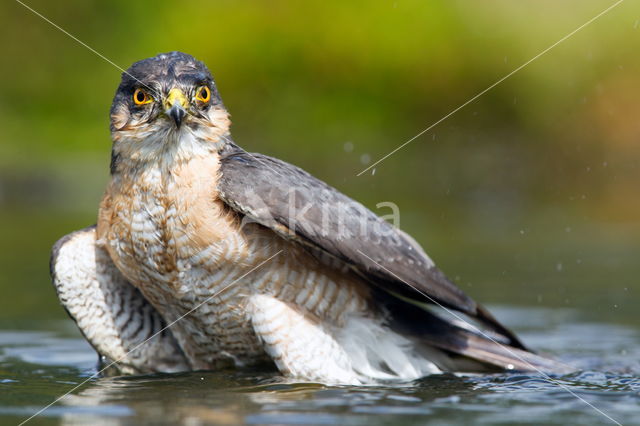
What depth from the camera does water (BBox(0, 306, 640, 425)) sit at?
15.6 ft

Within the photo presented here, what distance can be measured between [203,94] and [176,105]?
1.05 feet

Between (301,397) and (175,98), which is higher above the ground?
(175,98)

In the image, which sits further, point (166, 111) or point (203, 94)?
point (203, 94)

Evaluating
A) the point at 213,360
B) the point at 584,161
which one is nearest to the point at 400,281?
the point at 213,360

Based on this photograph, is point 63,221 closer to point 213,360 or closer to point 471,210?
point 471,210

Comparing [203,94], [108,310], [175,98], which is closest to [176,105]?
[175,98]

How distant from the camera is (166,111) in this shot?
5410 millimetres

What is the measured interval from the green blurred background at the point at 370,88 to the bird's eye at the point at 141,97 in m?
10.1

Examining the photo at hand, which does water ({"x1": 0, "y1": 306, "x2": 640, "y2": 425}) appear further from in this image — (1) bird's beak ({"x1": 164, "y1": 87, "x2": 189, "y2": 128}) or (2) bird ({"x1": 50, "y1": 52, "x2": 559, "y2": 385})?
(1) bird's beak ({"x1": 164, "y1": 87, "x2": 189, "y2": 128})

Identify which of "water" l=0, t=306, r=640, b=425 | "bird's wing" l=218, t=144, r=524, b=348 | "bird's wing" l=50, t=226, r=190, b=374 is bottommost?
"water" l=0, t=306, r=640, b=425

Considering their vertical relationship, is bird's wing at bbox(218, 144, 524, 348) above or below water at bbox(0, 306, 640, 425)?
above

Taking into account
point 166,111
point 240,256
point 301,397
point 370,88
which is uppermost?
point 370,88

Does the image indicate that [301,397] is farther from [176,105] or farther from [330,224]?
[176,105]

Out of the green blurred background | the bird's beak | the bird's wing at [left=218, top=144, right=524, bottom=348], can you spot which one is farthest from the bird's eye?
the green blurred background
